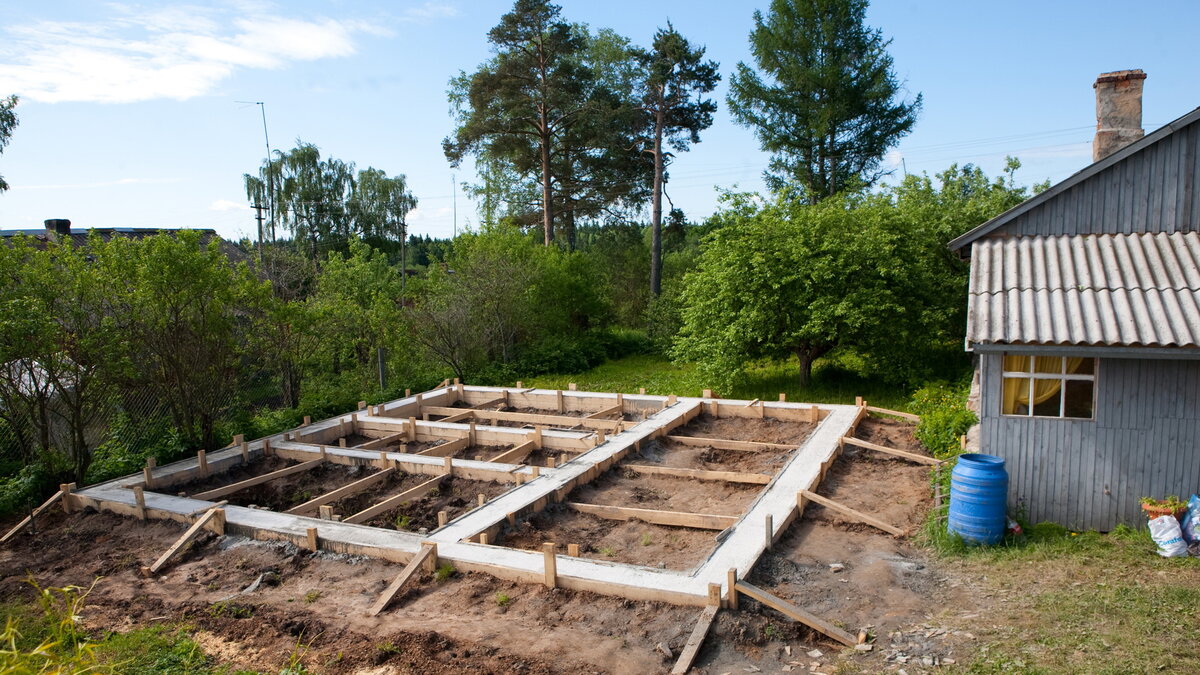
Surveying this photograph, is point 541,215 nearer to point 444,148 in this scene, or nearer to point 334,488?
point 444,148

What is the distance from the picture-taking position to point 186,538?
8125mm

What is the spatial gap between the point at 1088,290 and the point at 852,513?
3555 mm

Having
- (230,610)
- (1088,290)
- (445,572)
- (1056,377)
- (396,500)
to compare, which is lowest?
(230,610)

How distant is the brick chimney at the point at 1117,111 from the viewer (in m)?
9.30

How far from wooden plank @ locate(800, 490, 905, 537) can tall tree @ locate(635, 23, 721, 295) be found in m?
19.7

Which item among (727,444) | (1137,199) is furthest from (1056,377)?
(727,444)

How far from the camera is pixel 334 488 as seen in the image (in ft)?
34.1

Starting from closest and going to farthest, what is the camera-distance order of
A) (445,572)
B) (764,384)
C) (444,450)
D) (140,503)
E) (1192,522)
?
1. (1192,522)
2. (445,572)
3. (140,503)
4. (444,450)
5. (764,384)

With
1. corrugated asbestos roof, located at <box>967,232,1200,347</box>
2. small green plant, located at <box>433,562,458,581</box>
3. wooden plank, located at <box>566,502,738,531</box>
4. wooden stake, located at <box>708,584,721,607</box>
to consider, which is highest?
corrugated asbestos roof, located at <box>967,232,1200,347</box>

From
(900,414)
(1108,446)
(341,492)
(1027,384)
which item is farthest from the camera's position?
(900,414)

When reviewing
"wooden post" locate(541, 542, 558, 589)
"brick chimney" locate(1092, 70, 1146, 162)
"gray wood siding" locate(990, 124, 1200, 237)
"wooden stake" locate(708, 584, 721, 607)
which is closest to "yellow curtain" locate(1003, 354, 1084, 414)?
"gray wood siding" locate(990, 124, 1200, 237)

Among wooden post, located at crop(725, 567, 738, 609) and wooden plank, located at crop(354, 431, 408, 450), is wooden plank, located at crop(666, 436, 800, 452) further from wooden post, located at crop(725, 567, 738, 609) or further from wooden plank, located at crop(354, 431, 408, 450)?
wooden post, located at crop(725, 567, 738, 609)

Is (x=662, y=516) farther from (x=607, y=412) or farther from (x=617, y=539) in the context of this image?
(x=607, y=412)

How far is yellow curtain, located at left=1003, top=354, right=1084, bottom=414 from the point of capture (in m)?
7.79
